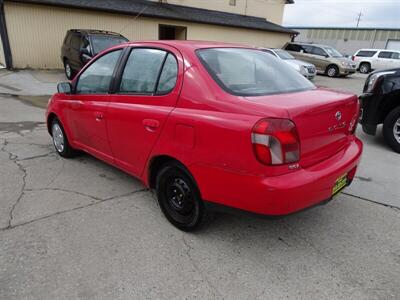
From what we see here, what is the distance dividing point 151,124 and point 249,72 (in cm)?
100

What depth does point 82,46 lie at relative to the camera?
10523 mm

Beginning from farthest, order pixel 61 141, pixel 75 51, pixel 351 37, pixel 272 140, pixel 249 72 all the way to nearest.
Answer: pixel 351 37 → pixel 75 51 → pixel 61 141 → pixel 249 72 → pixel 272 140

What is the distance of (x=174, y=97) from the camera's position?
2695mm

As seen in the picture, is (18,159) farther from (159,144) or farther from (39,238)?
(159,144)

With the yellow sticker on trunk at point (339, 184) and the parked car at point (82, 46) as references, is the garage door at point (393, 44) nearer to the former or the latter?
the parked car at point (82, 46)

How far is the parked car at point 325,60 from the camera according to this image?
18.4 m

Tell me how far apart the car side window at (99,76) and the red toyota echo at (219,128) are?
0.02 meters

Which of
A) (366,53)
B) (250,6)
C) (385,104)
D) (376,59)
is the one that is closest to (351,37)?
(366,53)

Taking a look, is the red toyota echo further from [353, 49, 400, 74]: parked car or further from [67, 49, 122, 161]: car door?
[353, 49, 400, 74]: parked car

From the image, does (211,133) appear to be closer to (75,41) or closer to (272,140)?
(272,140)

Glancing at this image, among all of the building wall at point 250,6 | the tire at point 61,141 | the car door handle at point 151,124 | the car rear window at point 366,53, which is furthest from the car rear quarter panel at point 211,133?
the car rear window at point 366,53

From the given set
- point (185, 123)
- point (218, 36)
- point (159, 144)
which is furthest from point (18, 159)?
point (218, 36)

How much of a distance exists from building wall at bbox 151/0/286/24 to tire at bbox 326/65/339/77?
8188 mm

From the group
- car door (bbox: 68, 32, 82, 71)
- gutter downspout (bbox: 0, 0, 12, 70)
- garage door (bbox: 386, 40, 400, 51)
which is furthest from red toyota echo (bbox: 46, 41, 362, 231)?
garage door (bbox: 386, 40, 400, 51)
